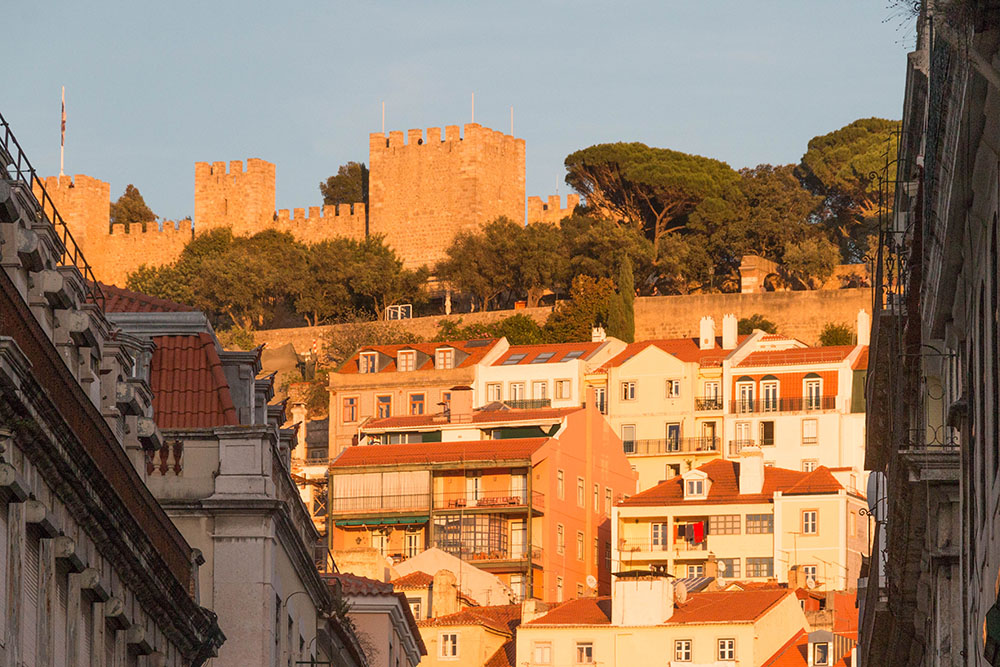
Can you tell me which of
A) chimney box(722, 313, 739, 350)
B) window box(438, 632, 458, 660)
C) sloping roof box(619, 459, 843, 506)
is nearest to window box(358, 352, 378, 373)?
chimney box(722, 313, 739, 350)

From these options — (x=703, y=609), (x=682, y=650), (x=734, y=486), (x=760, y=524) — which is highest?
(x=734, y=486)

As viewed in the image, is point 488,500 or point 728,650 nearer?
point 728,650

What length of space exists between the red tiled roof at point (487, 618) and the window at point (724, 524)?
39.0 ft

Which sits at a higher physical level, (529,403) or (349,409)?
(529,403)

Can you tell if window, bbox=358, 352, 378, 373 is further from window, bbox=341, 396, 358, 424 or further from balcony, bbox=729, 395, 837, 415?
balcony, bbox=729, 395, 837, 415

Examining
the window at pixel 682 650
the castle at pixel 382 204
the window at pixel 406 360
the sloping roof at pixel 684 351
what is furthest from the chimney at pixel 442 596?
the castle at pixel 382 204

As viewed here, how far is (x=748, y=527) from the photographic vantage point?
86.9 metres

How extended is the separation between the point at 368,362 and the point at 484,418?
1399 centimetres

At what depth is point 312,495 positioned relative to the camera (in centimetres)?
9656

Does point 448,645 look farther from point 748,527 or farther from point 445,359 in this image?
point 445,359

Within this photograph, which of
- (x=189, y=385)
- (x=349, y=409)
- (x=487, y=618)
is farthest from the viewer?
(x=349, y=409)

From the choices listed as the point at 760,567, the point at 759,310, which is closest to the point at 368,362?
the point at 759,310

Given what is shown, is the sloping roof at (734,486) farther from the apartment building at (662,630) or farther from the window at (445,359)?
the window at (445,359)

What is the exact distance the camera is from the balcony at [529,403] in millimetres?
102875
